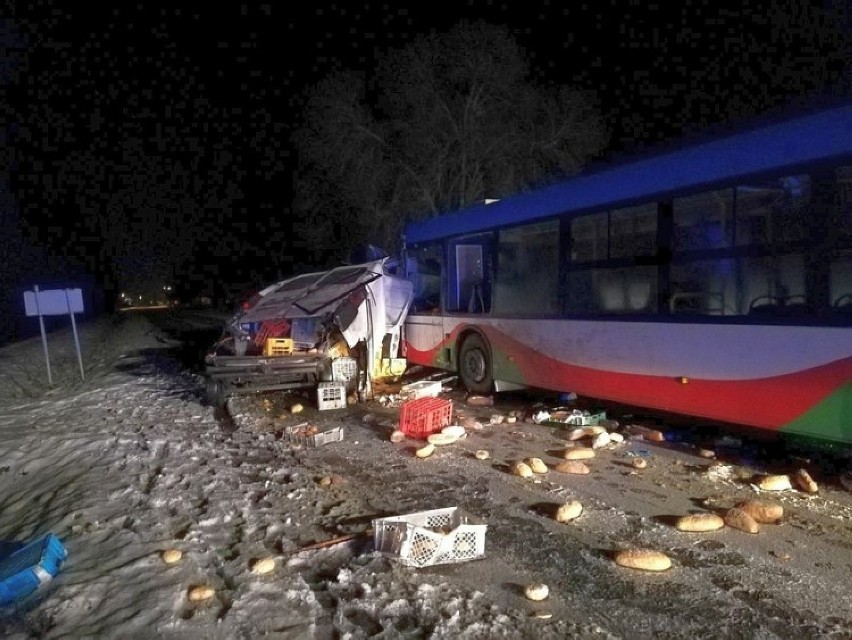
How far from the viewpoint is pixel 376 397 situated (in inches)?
432

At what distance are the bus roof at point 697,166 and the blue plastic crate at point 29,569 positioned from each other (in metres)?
7.05

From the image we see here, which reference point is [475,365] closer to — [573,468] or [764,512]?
[573,468]

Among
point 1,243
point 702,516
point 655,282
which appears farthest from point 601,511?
point 1,243

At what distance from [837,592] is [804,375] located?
238cm

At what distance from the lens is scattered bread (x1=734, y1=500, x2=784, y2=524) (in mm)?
4922

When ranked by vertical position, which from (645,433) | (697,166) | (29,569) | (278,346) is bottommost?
(645,433)

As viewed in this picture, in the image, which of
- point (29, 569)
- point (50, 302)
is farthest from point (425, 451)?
point (50, 302)

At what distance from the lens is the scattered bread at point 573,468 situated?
639cm

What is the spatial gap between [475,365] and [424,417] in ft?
9.52

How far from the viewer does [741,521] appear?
4855mm

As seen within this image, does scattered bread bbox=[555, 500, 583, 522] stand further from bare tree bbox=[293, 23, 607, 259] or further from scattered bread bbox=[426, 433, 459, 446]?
bare tree bbox=[293, 23, 607, 259]

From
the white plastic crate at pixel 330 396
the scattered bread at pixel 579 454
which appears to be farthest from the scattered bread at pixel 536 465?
the white plastic crate at pixel 330 396

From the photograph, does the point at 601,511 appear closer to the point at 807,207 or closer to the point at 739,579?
the point at 739,579

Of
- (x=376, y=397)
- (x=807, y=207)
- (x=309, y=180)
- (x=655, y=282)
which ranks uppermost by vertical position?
(x=309, y=180)
